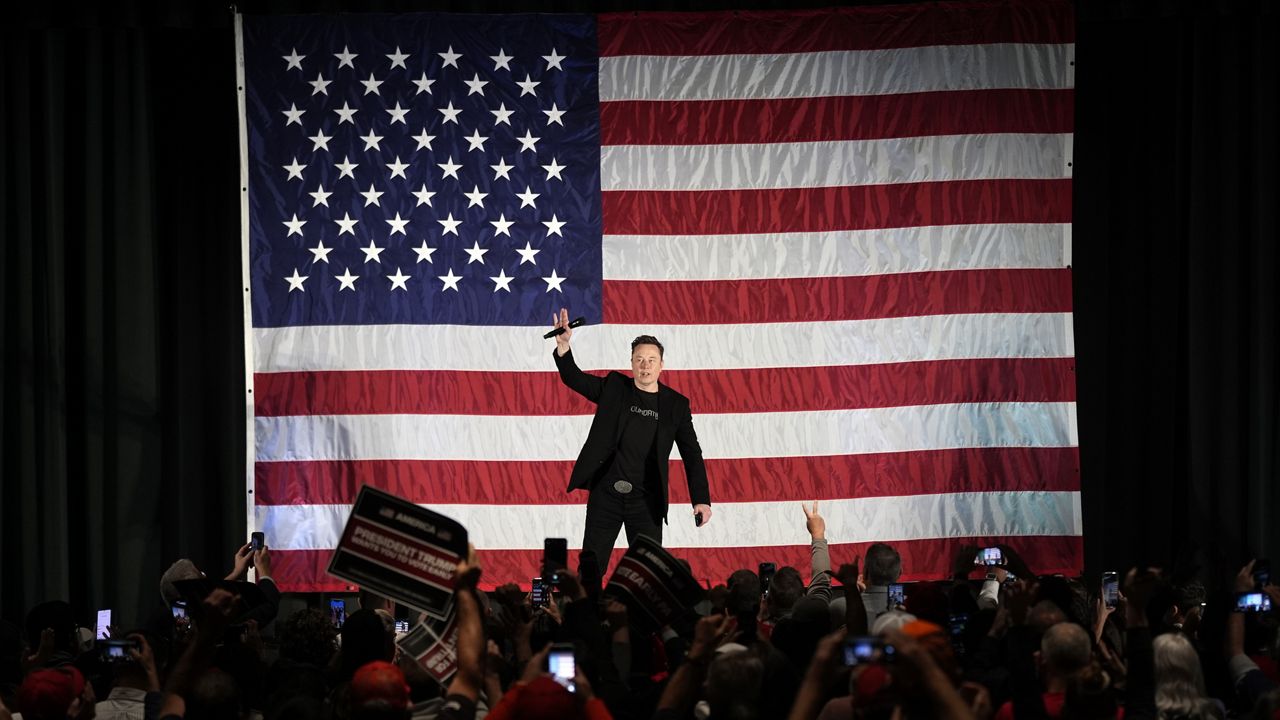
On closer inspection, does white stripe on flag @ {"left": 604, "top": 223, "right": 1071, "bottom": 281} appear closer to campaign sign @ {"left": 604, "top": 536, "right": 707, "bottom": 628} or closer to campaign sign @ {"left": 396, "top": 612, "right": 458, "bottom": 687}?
campaign sign @ {"left": 604, "top": 536, "right": 707, "bottom": 628}

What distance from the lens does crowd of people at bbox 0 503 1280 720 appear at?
3.34 metres

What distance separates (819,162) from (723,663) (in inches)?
263

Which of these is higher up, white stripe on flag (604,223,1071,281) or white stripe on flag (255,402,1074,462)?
white stripe on flag (604,223,1071,281)

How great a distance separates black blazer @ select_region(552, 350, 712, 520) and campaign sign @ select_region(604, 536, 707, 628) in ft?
12.2

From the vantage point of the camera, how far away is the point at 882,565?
6.05 m

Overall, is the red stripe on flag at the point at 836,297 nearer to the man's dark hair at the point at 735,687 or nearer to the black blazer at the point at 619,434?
the black blazer at the point at 619,434

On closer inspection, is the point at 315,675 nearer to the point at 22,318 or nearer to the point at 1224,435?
the point at 22,318

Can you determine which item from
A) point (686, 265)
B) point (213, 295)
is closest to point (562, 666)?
point (686, 265)

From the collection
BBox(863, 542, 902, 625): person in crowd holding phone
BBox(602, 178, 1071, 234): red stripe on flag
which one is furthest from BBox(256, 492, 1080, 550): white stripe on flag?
BBox(863, 542, 902, 625): person in crowd holding phone

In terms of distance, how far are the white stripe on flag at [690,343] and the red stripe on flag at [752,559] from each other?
4.13 ft

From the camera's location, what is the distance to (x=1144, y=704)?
4043 mm

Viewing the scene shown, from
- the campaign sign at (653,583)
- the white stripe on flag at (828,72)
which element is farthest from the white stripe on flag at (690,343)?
the campaign sign at (653,583)

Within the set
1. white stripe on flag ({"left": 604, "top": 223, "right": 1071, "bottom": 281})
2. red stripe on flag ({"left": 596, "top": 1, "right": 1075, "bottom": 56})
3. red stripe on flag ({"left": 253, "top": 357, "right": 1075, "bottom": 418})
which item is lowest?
red stripe on flag ({"left": 253, "top": 357, "right": 1075, "bottom": 418})

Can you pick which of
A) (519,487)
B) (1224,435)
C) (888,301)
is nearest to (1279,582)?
(1224,435)
